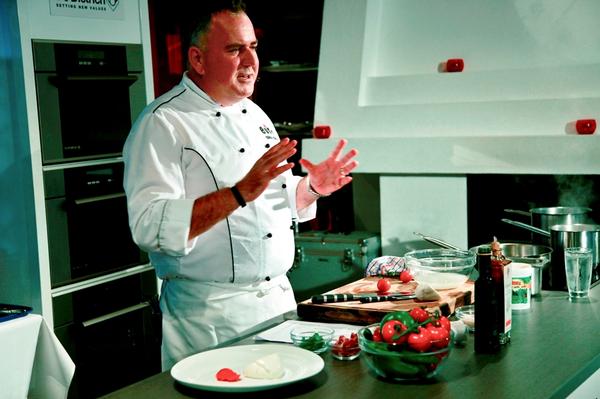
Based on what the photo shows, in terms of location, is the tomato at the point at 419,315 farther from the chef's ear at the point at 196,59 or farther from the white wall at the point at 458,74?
the white wall at the point at 458,74

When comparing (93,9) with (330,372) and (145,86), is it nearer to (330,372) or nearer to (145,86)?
(145,86)

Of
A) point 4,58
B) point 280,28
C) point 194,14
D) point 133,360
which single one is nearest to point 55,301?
point 133,360

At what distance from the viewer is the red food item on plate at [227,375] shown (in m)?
1.77

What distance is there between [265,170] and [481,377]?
0.83m

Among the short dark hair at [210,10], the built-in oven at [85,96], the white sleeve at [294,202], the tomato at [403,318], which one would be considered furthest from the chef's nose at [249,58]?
the built-in oven at [85,96]

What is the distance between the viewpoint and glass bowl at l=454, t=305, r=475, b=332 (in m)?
2.17

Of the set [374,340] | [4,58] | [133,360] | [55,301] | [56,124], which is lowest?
[133,360]

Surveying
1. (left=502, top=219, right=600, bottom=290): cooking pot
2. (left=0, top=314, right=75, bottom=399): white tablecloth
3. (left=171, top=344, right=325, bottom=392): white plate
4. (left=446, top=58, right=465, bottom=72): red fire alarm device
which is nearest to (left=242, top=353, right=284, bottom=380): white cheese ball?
(left=171, top=344, right=325, bottom=392): white plate

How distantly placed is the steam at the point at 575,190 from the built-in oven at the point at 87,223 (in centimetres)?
225

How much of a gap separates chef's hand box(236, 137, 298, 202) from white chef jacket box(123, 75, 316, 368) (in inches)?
9.2

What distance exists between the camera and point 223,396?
174 cm

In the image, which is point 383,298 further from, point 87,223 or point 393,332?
point 87,223

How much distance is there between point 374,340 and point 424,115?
8.76 feet

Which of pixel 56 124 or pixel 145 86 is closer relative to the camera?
pixel 56 124
